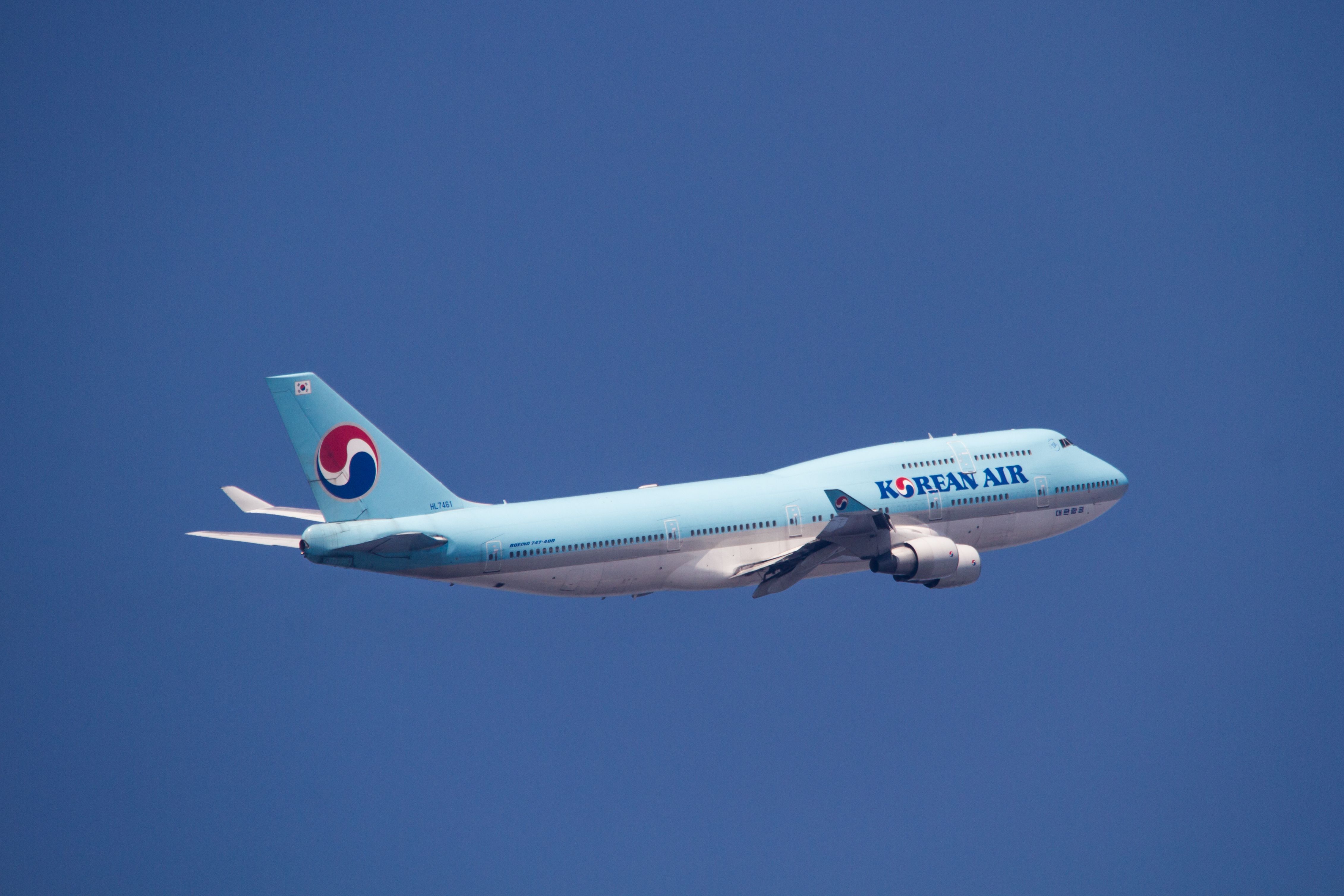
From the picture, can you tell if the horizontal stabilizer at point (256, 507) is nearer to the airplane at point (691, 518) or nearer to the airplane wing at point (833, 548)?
the airplane at point (691, 518)

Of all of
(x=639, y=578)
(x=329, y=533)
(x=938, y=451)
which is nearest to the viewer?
(x=329, y=533)

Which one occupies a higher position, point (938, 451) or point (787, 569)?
point (938, 451)

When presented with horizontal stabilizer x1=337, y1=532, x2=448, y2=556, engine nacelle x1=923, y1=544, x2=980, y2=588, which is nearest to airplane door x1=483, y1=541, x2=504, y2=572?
horizontal stabilizer x1=337, y1=532, x2=448, y2=556

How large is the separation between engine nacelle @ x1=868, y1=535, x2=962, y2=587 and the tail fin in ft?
50.1

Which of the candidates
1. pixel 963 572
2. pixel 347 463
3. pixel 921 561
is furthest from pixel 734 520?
pixel 347 463

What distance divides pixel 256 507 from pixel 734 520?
16.3 metres

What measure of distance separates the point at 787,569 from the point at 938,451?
26.9 ft

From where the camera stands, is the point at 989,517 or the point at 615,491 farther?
the point at 989,517

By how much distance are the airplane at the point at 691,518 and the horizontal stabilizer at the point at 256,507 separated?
1.8 inches

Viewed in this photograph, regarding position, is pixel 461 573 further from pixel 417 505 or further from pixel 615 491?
pixel 615 491

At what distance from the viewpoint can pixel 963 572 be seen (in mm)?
58031

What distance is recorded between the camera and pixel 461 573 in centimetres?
5369

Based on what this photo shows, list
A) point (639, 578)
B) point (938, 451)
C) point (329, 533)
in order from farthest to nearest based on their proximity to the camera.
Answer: point (938, 451)
point (639, 578)
point (329, 533)

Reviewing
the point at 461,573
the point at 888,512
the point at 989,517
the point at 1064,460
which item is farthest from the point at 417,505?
the point at 1064,460
